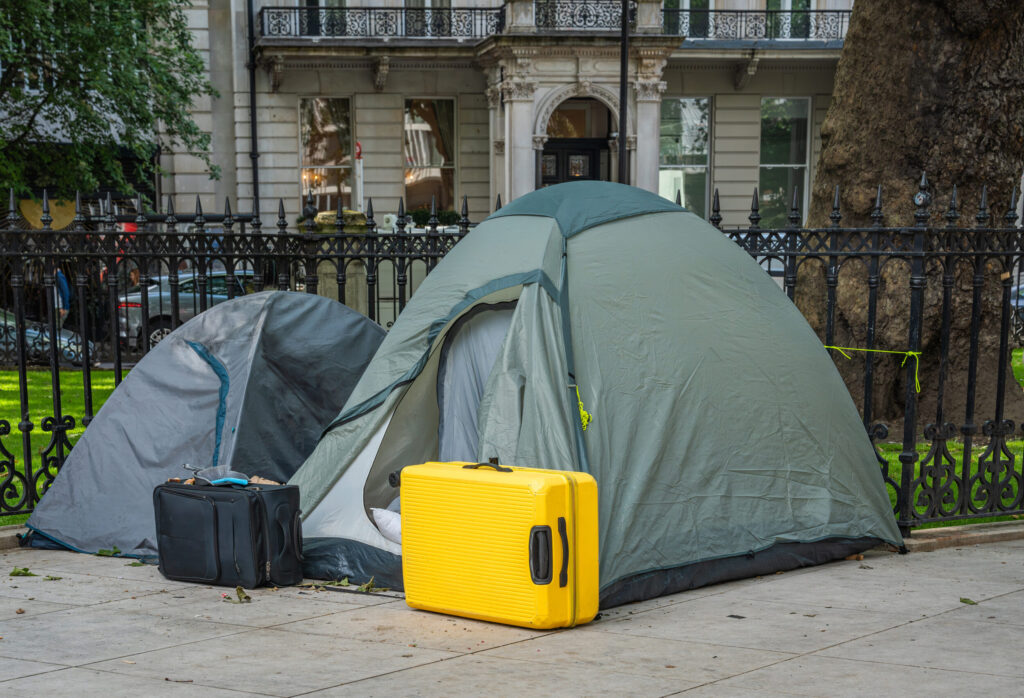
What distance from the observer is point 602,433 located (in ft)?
20.0

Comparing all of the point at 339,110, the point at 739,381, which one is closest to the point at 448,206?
the point at 339,110

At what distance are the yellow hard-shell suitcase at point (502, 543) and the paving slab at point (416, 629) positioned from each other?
0.06m

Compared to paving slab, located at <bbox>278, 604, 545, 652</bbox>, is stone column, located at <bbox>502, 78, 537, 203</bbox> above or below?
above

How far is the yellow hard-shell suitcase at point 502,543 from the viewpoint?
527cm

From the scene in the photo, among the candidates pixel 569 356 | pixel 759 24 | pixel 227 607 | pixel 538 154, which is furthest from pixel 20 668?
pixel 759 24

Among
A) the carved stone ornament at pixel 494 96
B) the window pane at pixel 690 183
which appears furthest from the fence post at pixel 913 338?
the window pane at pixel 690 183

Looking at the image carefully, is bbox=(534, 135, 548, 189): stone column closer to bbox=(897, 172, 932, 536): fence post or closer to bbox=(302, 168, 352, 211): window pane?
bbox=(302, 168, 352, 211): window pane

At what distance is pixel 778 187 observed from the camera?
30.2 meters

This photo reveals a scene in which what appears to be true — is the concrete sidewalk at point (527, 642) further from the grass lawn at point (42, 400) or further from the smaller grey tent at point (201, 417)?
the grass lawn at point (42, 400)

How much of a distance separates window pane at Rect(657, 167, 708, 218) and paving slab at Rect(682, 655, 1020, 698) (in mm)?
25542

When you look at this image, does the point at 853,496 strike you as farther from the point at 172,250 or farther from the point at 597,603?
the point at 172,250

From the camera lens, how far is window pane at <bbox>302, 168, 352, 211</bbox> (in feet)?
92.9

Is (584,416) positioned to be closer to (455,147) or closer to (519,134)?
(519,134)

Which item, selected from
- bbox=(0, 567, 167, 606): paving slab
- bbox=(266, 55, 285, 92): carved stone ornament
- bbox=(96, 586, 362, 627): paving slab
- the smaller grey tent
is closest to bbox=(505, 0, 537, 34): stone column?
bbox=(266, 55, 285, 92): carved stone ornament
